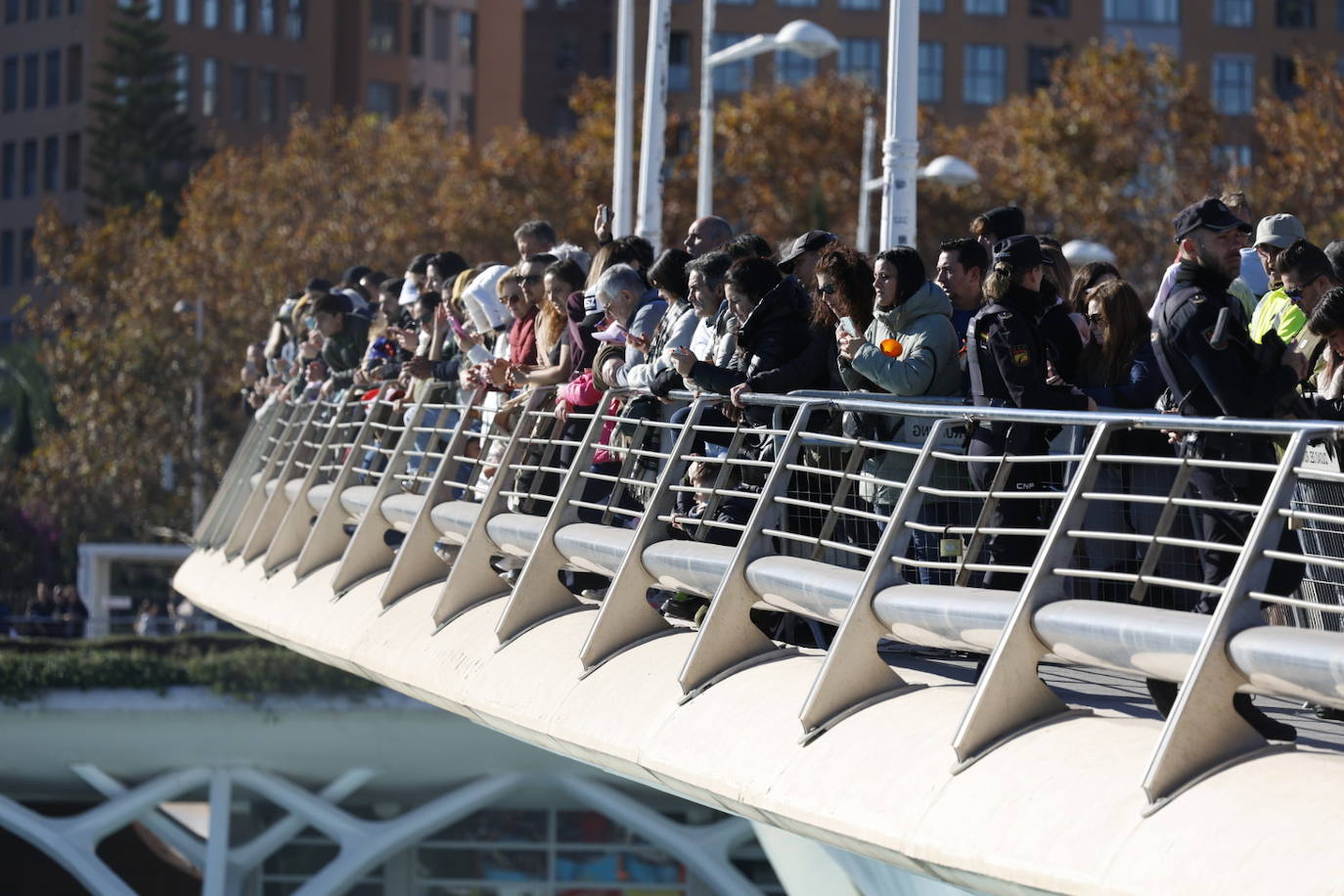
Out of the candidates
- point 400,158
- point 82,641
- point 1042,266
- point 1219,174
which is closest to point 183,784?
point 82,641

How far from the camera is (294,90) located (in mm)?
96875

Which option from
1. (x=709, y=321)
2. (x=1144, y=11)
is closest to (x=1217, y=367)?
(x=709, y=321)

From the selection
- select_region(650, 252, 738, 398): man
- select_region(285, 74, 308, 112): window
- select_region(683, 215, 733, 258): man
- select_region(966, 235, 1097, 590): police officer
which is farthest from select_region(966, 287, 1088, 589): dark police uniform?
select_region(285, 74, 308, 112): window

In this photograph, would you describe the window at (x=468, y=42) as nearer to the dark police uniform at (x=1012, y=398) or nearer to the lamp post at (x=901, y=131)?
the lamp post at (x=901, y=131)

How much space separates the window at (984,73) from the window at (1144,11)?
14.1ft

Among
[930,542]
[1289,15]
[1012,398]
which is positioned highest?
[1289,15]

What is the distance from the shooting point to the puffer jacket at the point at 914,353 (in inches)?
378

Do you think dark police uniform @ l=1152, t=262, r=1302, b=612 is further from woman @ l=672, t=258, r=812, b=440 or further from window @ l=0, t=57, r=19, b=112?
window @ l=0, t=57, r=19, b=112

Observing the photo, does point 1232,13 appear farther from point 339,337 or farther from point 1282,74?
point 339,337

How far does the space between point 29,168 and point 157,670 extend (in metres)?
55.0

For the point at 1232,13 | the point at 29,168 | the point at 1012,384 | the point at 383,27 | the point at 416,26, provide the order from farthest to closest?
the point at 416,26, the point at 383,27, the point at 1232,13, the point at 29,168, the point at 1012,384

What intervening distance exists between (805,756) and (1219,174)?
45593mm

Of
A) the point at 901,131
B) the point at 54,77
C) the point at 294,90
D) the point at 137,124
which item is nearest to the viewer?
the point at 901,131

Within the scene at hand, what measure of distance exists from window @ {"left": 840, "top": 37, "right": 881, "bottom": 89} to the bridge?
78334 mm
